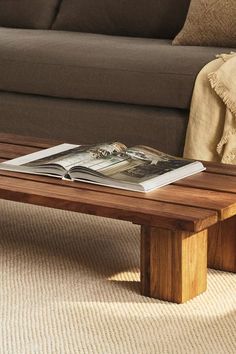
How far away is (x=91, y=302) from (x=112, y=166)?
1.26 ft

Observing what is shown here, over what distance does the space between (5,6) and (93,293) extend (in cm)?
248

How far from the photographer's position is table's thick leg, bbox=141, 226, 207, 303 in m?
2.32

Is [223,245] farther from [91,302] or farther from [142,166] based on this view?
[91,302]

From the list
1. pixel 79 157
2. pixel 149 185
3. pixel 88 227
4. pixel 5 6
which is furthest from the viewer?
pixel 5 6

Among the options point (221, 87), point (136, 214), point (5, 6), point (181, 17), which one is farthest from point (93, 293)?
point (5, 6)

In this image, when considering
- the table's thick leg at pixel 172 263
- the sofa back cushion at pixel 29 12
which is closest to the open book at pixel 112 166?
the table's thick leg at pixel 172 263

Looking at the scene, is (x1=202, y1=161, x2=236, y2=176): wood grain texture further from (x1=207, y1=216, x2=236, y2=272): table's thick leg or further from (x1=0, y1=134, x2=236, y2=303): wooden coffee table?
(x1=207, y1=216, x2=236, y2=272): table's thick leg

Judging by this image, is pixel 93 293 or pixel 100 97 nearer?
pixel 93 293

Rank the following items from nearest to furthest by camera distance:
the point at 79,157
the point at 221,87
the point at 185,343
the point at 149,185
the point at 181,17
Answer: the point at 185,343 < the point at 149,185 < the point at 79,157 < the point at 221,87 < the point at 181,17

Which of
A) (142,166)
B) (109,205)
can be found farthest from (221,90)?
(109,205)

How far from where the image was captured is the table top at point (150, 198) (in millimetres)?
2244

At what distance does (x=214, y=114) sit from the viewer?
11.3 feet

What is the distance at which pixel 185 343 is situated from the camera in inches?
84.0

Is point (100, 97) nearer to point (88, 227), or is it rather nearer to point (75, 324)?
point (88, 227)
